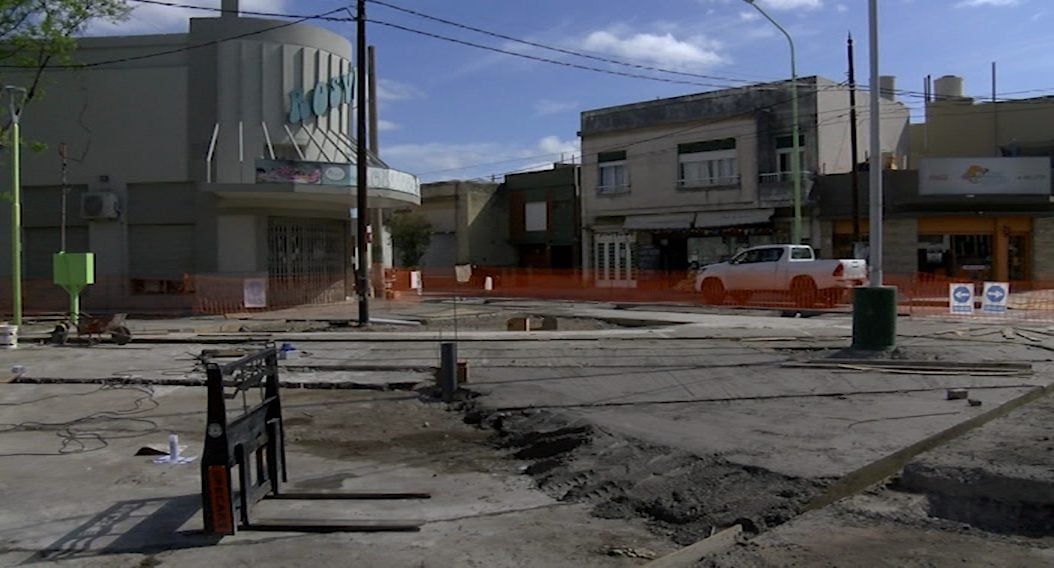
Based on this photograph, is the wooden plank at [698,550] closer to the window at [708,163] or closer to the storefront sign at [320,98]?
the storefront sign at [320,98]

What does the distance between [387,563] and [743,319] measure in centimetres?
1947

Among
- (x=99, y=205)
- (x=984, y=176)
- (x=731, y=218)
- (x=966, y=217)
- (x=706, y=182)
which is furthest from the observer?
(x=706, y=182)

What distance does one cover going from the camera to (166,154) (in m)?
28.2

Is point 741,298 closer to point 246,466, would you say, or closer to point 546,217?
point 546,217

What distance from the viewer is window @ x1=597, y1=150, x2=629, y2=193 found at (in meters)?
43.8

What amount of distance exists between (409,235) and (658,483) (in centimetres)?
4606

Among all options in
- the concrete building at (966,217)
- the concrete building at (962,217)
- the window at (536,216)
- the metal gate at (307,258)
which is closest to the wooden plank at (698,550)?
the metal gate at (307,258)

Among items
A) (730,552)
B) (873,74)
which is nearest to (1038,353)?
(873,74)

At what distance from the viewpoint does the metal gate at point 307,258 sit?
29.5 meters

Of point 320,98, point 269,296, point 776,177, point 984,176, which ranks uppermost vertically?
point 320,98

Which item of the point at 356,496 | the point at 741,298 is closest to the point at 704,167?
the point at 741,298

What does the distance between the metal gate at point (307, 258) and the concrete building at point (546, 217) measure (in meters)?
20.0

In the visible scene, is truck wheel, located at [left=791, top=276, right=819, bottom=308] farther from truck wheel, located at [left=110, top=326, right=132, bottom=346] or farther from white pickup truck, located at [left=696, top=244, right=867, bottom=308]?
truck wheel, located at [left=110, top=326, right=132, bottom=346]

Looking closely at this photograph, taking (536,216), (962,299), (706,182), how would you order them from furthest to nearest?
(536,216) → (706,182) → (962,299)
